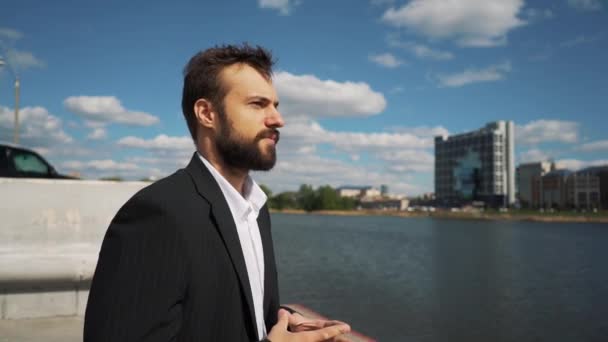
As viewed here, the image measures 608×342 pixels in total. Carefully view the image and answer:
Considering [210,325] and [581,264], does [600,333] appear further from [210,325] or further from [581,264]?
[581,264]

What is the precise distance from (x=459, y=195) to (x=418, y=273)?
14553cm

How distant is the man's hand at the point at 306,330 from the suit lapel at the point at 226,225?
8 cm

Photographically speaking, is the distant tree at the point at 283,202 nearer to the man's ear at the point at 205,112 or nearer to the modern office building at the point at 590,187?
the modern office building at the point at 590,187

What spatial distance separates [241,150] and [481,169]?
168397mm

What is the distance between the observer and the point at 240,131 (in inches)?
63.3

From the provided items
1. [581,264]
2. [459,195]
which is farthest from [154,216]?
[459,195]

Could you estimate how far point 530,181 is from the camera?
161625 mm

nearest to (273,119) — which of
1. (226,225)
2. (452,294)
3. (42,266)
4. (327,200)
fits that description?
(226,225)

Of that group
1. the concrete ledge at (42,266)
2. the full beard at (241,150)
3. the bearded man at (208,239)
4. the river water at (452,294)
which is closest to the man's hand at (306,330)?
the bearded man at (208,239)

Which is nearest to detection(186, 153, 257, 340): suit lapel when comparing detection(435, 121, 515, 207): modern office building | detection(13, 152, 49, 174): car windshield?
detection(13, 152, 49, 174): car windshield

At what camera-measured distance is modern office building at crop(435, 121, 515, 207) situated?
507 ft

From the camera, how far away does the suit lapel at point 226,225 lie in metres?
1.44

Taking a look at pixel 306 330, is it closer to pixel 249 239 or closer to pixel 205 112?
pixel 249 239

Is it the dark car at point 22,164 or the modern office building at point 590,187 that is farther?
the modern office building at point 590,187
